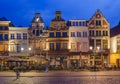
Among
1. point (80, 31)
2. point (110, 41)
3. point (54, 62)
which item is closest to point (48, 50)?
point (54, 62)

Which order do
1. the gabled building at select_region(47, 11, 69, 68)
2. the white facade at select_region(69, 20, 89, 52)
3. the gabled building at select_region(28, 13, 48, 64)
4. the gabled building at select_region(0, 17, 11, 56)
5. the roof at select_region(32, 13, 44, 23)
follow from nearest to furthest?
the gabled building at select_region(47, 11, 69, 68) < the gabled building at select_region(28, 13, 48, 64) < the white facade at select_region(69, 20, 89, 52) < the gabled building at select_region(0, 17, 11, 56) < the roof at select_region(32, 13, 44, 23)

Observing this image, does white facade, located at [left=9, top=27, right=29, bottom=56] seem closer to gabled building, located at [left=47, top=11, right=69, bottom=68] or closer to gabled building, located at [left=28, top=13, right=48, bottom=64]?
gabled building, located at [left=28, top=13, right=48, bottom=64]

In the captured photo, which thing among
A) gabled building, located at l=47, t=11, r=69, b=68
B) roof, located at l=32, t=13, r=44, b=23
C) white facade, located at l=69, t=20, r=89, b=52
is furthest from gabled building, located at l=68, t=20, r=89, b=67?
roof, located at l=32, t=13, r=44, b=23

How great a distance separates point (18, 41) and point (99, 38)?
18.7m

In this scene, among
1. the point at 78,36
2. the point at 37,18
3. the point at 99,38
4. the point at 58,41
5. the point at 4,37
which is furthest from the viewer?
the point at 37,18

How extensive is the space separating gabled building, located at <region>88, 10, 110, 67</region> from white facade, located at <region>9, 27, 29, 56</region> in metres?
15.1

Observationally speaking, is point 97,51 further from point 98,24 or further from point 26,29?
point 26,29

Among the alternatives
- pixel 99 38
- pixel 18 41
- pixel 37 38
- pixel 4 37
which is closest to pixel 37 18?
pixel 37 38

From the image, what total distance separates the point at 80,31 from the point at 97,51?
6.09 metres

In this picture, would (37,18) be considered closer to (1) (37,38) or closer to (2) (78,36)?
(1) (37,38)

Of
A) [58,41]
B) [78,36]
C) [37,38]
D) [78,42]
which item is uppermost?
[78,36]

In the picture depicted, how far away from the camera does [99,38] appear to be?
84.4m

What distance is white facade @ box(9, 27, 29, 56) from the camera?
8562cm

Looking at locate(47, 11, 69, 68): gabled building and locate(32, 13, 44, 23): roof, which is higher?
locate(32, 13, 44, 23): roof
